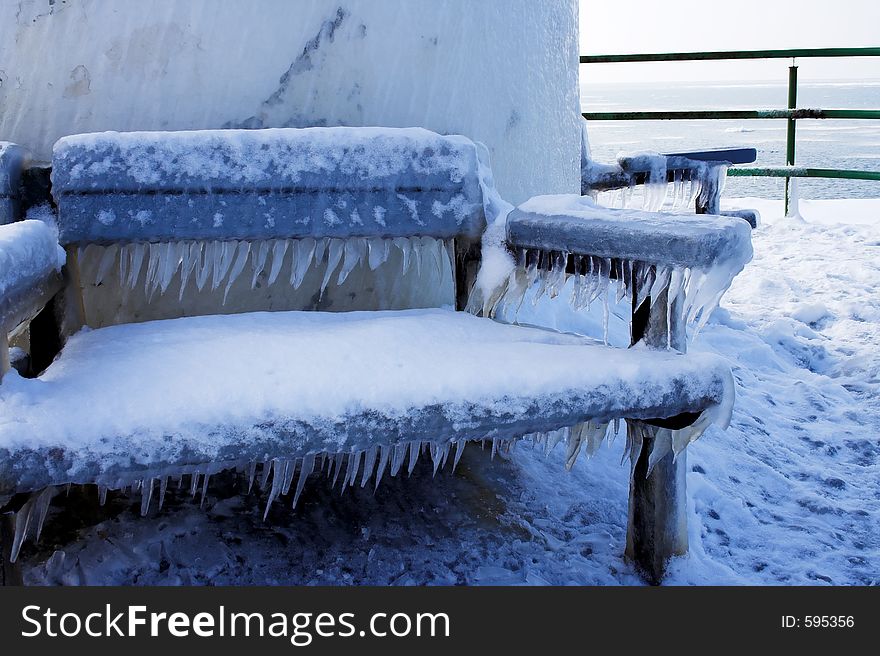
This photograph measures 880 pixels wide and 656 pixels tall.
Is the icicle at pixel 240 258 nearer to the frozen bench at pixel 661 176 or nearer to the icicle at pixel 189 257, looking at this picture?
the icicle at pixel 189 257

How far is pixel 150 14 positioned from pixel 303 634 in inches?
44.3

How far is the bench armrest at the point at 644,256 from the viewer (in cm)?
119

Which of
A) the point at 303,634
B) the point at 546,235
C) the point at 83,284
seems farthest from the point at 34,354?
the point at 546,235

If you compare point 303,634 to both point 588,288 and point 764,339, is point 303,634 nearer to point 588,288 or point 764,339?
point 588,288

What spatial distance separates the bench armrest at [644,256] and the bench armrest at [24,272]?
758 millimetres

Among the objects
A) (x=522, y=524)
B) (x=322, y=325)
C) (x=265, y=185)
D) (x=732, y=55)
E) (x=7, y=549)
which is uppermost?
(x=732, y=55)

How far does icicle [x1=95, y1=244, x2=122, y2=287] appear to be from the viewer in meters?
1.54

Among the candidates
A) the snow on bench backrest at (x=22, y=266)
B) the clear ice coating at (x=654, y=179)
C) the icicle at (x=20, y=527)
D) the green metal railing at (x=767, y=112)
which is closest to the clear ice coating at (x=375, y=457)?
the icicle at (x=20, y=527)

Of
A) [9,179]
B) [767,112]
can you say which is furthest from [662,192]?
[767,112]

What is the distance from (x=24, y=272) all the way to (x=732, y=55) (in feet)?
13.7

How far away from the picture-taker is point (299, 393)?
1.08 metres

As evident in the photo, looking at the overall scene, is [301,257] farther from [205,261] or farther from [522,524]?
[522,524]

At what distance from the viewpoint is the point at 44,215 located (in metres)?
1.49

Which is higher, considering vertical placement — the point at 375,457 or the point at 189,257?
the point at 189,257
